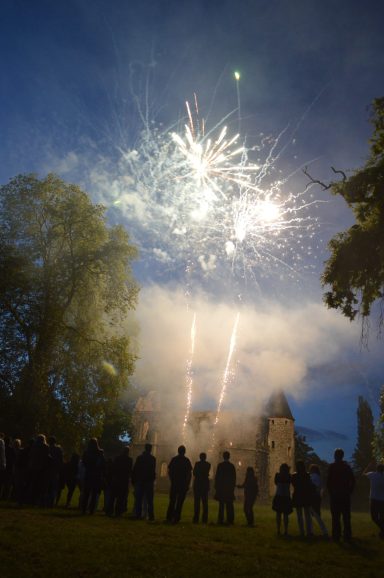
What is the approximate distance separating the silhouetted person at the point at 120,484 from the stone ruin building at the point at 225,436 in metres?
43.2

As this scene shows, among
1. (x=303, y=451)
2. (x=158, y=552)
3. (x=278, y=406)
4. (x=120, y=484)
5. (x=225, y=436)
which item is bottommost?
(x=158, y=552)

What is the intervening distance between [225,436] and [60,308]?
→ 4133cm

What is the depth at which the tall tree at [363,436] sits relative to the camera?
75.6 metres

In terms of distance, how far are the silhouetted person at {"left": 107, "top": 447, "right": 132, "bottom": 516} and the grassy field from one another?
5.72ft

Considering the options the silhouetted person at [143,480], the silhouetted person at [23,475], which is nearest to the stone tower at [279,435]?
the silhouetted person at [143,480]

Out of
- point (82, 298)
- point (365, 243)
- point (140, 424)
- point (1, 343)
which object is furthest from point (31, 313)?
point (140, 424)

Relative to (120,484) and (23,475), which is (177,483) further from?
(23,475)

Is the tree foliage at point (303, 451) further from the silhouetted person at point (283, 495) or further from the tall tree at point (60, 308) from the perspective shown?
the silhouetted person at point (283, 495)

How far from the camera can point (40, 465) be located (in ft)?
38.1

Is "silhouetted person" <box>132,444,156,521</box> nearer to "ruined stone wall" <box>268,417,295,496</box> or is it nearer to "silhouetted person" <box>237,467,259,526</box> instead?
"silhouetted person" <box>237,467,259,526</box>

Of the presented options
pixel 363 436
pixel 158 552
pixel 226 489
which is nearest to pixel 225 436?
pixel 363 436

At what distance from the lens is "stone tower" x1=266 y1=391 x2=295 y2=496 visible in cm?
5544

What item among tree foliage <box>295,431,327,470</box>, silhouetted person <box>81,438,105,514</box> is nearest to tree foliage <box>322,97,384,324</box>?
silhouetted person <box>81,438,105,514</box>

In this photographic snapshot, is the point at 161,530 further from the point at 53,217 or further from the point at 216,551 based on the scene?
the point at 53,217
